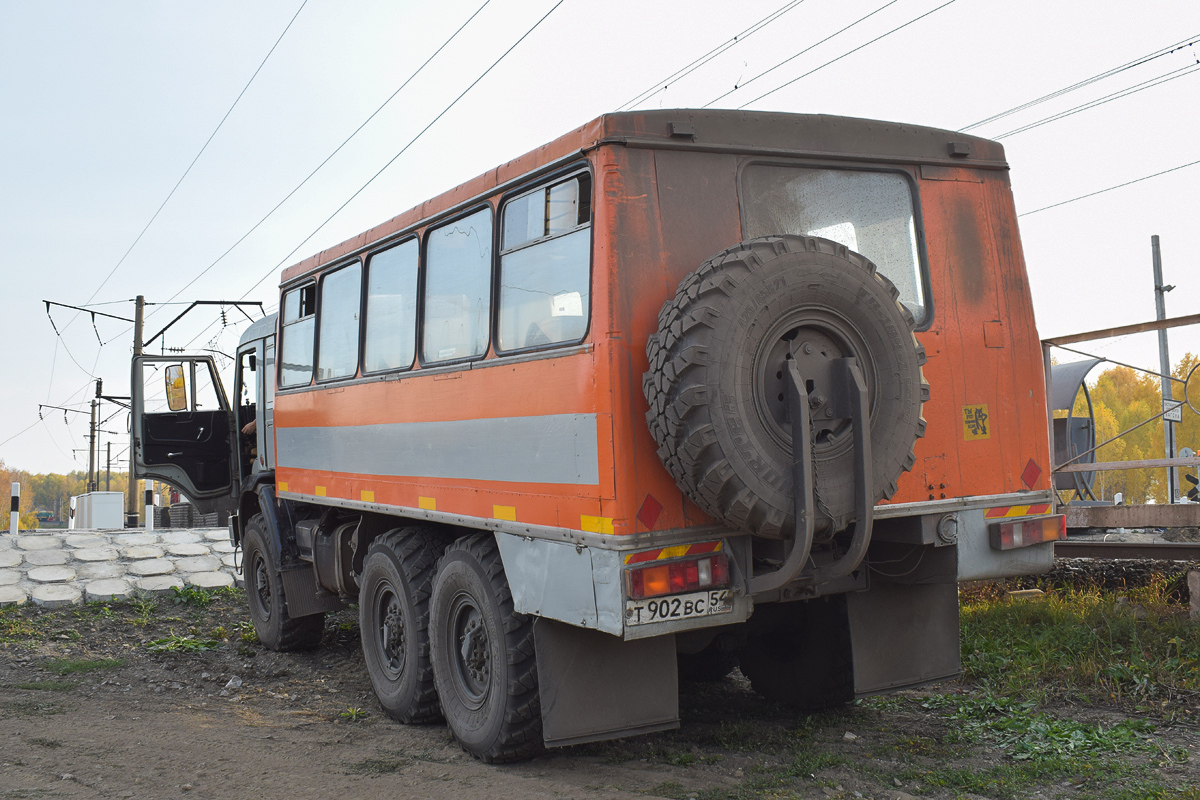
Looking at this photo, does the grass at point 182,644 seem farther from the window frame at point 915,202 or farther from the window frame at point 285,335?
the window frame at point 915,202

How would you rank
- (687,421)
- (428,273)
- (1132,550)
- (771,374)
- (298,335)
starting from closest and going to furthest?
(687,421) → (771,374) → (428,273) → (298,335) → (1132,550)

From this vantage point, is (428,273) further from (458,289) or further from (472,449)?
(472,449)

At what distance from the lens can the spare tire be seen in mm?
3898

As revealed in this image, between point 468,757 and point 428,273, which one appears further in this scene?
point 428,273

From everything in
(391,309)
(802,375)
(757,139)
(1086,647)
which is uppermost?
(757,139)

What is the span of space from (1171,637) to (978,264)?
2.81 m

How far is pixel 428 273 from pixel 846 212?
7.79 feet

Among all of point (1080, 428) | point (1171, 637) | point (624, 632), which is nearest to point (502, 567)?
point (624, 632)

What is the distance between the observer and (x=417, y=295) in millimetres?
5969

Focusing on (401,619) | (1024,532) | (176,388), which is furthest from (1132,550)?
(176,388)

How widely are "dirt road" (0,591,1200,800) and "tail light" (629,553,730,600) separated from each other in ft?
3.19

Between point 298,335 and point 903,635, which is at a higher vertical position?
point 298,335

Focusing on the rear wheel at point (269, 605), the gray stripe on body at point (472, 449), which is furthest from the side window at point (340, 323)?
the rear wheel at point (269, 605)

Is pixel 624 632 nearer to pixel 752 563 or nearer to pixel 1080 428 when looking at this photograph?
pixel 752 563
